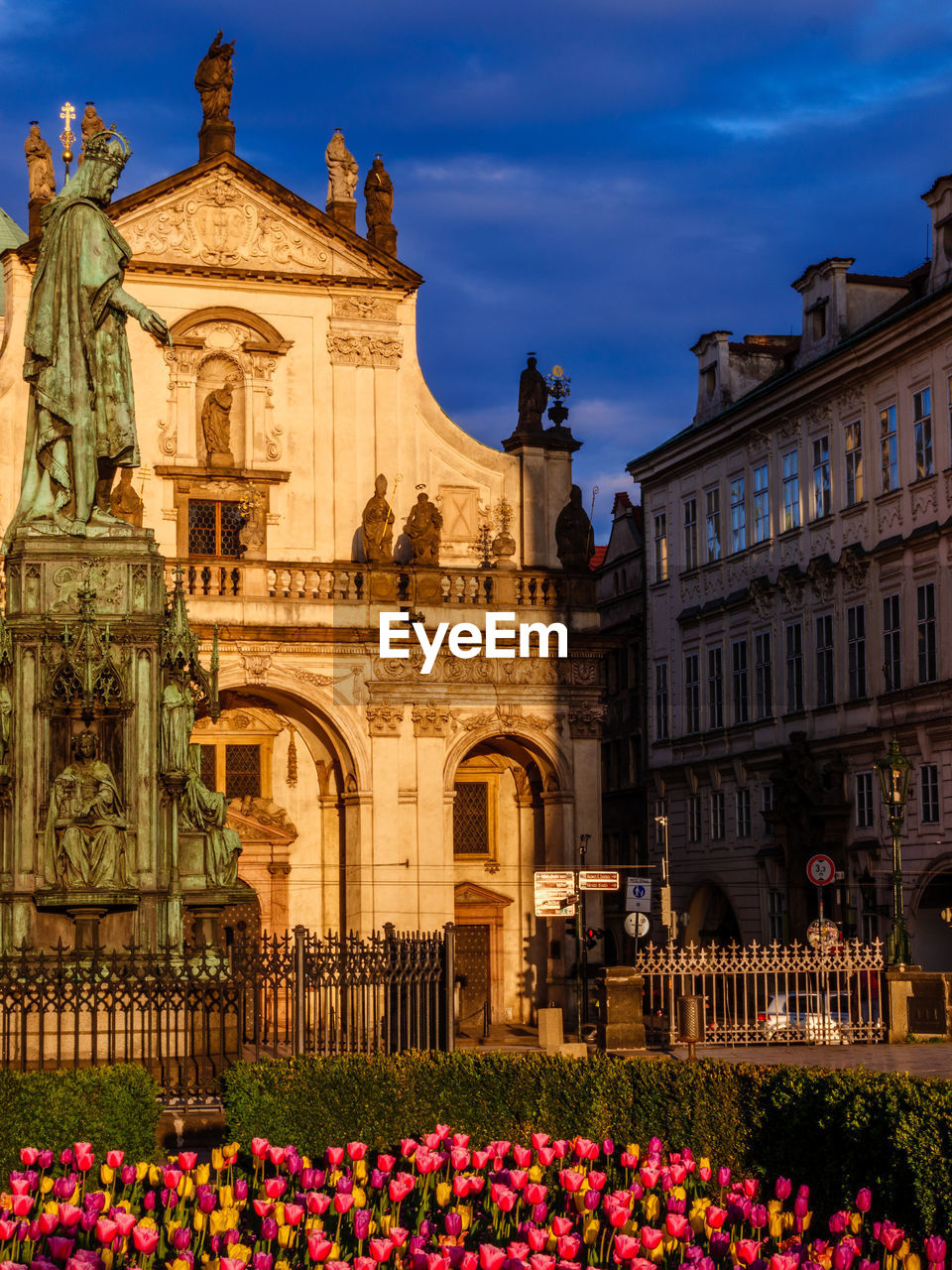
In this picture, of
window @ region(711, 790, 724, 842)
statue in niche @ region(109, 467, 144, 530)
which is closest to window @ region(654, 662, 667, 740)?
window @ region(711, 790, 724, 842)

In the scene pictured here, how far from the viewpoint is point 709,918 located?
2168 inches

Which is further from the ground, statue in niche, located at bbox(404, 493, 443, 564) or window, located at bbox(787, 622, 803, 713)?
statue in niche, located at bbox(404, 493, 443, 564)

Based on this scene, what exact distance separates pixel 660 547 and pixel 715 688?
232 inches

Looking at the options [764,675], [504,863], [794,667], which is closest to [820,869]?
[504,863]

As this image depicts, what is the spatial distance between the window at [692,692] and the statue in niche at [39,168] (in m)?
21.9

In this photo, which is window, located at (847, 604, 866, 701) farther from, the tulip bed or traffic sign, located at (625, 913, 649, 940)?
the tulip bed

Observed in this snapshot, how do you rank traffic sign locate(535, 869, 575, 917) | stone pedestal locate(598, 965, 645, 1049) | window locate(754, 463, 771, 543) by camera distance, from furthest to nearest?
window locate(754, 463, 771, 543)
traffic sign locate(535, 869, 575, 917)
stone pedestal locate(598, 965, 645, 1049)

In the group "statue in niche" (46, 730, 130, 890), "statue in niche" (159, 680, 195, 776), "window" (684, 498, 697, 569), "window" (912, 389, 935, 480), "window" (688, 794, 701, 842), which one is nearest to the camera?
"statue in niche" (46, 730, 130, 890)

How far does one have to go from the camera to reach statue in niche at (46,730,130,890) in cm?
1806

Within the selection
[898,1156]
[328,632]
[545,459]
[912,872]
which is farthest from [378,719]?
[898,1156]

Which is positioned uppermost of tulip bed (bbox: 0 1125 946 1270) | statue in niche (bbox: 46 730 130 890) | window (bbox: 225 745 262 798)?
window (bbox: 225 745 262 798)

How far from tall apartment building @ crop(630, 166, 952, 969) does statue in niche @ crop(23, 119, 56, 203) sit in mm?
17772

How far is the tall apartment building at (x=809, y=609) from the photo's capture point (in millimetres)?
43250

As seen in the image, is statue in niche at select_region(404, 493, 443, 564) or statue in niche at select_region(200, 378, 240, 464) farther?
statue in niche at select_region(200, 378, 240, 464)
